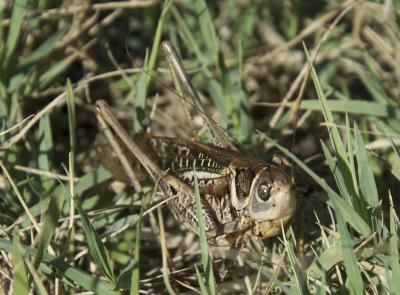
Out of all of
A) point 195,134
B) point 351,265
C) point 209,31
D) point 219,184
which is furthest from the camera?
point 209,31

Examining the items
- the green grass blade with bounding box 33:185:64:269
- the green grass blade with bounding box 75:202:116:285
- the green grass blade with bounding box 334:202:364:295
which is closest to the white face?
the green grass blade with bounding box 334:202:364:295

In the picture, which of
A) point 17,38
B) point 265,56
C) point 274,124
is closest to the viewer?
point 17,38

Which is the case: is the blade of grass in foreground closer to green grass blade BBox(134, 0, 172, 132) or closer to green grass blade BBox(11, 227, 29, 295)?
green grass blade BBox(134, 0, 172, 132)

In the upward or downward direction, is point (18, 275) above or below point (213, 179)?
above

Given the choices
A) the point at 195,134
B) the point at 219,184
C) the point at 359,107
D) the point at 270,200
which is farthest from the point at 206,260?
the point at 359,107

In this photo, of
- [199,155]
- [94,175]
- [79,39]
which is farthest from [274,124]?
[79,39]

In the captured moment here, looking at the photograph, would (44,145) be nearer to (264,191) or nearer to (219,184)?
(219,184)

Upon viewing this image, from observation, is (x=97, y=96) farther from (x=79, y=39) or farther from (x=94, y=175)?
(x=94, y=175)
